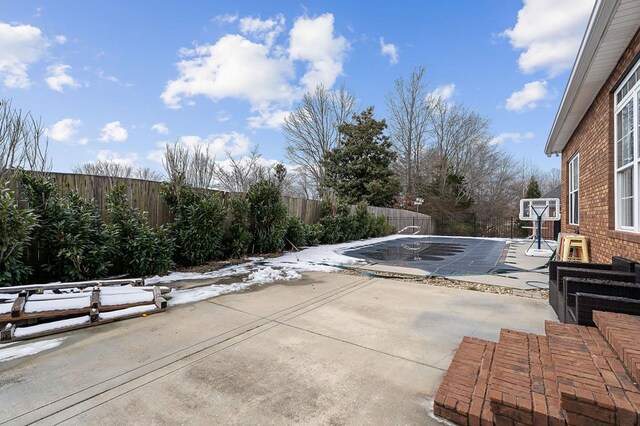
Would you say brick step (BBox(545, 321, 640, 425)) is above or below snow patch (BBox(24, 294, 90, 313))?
above

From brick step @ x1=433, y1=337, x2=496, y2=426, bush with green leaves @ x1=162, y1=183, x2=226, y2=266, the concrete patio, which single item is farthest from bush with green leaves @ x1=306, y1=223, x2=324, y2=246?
brick step @ x1=433, y1=337, x2=496, y2=426

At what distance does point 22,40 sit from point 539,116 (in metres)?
22.0

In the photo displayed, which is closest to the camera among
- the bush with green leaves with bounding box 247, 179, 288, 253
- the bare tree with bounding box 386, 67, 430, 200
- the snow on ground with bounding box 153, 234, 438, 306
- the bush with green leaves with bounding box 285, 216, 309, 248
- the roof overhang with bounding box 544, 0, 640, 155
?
the roof overhang with bounding box 544, 0, 640, 155

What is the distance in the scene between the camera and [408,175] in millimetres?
26219

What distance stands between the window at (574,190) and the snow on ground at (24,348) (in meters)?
9.44

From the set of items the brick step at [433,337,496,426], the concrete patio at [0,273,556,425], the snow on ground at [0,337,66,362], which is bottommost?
the concrete patio at [0,273,556,425]

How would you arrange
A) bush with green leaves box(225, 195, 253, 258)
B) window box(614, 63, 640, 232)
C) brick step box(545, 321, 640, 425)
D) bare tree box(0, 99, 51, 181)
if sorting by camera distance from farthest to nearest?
bush with green leaves box(225, 195, 253, 258) → bare tree box(0, 99, 51, 181) → window box(614, 63, 640, 232) → brick step box(545, 321, 640, 425)

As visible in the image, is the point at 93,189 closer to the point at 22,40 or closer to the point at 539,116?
the point at 22,40

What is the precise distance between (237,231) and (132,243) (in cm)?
266

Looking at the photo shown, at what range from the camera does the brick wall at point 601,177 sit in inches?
144

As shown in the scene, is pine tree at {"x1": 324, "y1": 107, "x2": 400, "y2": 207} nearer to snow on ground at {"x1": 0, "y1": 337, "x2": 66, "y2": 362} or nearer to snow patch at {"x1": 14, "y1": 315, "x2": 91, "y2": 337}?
snow patch at {"x1": 14, "y1": 315, "x2": 91, "y2": 337}

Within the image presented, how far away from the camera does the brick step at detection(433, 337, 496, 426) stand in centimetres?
172

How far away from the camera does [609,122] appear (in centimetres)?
422

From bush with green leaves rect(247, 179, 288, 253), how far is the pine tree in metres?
12.8
